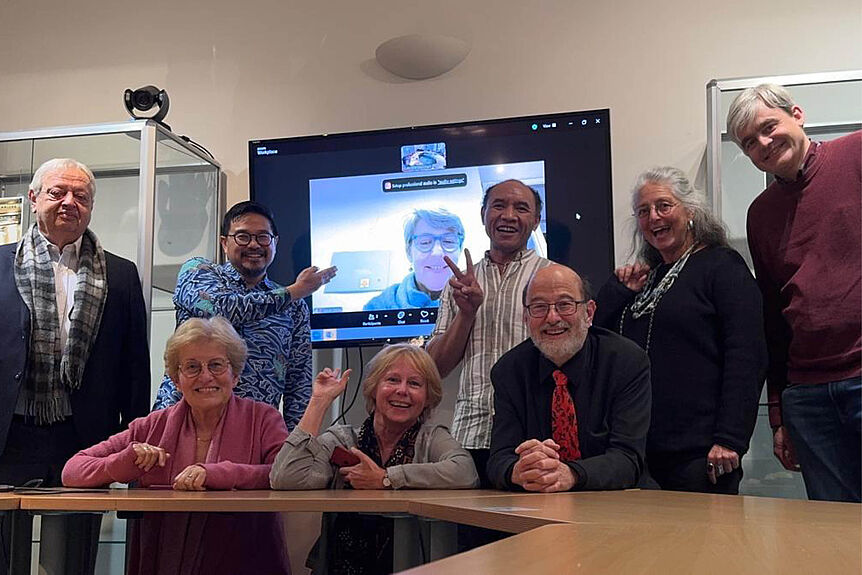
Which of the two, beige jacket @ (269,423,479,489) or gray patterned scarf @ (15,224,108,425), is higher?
gray patterned scarf @ (15,224,108,425)

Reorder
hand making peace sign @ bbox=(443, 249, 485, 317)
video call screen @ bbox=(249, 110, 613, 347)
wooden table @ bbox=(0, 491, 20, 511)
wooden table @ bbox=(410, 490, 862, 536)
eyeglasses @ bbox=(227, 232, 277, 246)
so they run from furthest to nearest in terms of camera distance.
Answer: video call screen @ bbox=(249, 110, 613, 347) → eyeglasses @ bbox=(227, 232, 277, 246) → hand making peace sign @ bbox=(443, 249, 485, 317) → wooden table @ bbox=(0, 491, 20, 511) → wooden table @ bbox=(410, 490, 862, 536)

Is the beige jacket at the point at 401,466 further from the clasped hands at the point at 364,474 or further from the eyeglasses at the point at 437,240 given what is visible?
the eyeglasses at the point at 437,240

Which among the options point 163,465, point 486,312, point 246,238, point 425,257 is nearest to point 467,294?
point 486,312

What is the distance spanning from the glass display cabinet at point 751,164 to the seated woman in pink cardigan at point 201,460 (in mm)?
1515

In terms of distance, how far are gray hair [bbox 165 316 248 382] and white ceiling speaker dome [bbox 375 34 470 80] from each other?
1609 mm

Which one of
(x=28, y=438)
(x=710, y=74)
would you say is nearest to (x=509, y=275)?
(x=710, y=74)

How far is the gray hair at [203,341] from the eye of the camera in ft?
8.97

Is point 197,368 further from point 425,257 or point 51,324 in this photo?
point 425,257

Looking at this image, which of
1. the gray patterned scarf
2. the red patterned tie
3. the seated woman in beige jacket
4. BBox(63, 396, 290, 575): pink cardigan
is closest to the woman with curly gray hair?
the red patterned tie

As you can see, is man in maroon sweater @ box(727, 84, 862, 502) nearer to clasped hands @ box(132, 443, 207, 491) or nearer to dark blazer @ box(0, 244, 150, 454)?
clasped hands @ box(132, 443, 207, 491)

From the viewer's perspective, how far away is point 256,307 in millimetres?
3221

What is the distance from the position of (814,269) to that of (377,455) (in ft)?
4.05

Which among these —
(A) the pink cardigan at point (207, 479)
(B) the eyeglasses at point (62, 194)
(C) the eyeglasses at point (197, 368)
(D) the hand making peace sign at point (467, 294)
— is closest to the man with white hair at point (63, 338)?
(B) the eyeglasses at point (62, 194)

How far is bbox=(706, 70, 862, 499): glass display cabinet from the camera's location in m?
3.13
